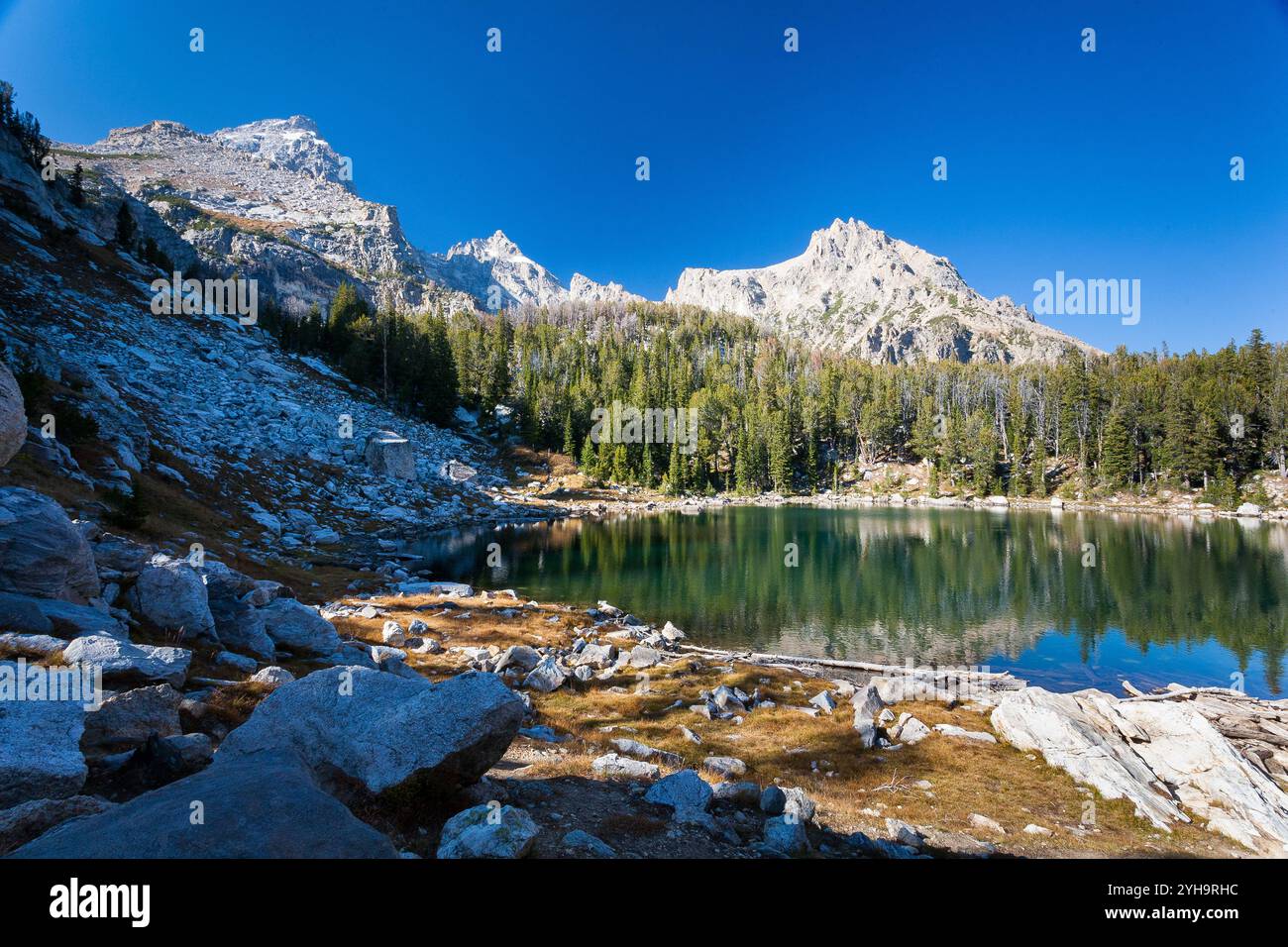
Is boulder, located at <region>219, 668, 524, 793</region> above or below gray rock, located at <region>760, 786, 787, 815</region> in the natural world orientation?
above

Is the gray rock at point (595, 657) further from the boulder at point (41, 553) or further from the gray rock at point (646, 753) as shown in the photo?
the boulder at point (41, 553)

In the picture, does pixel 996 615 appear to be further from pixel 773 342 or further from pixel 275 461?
pixel 773 342

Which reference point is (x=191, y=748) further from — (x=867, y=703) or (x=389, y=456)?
(x=389, y=456)

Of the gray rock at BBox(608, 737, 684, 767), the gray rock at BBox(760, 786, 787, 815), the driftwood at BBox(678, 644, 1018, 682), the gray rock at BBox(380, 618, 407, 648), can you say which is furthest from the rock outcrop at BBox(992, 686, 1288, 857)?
the gray rock at BBox(380, 618, 407, 648)

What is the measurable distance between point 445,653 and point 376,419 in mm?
63126

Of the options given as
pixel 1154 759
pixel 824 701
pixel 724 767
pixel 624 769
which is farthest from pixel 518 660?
pixel 1154 759

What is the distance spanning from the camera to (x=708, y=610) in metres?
32.7

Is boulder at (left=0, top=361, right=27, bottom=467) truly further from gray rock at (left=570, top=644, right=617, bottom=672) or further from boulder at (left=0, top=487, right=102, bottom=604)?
gray rock at (left=570, top=644, right=617, bottom=672)

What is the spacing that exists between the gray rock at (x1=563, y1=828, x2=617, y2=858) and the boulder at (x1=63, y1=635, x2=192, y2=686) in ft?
23.6

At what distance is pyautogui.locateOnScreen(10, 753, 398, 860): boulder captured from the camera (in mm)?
4133

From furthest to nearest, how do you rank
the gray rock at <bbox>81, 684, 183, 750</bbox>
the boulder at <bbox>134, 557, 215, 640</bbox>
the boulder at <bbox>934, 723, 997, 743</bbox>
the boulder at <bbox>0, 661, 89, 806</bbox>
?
1. the boulder at <bbox>934, 723, 997, 743</bbox>
2. the boulder at <bbox>134, 557, 215, 640</bbox>
3. the gray rock at <bbox>81, 684, 183, 750</bbox>
4. the boulder at <bbox>0, 661, 89, 806</bbox>

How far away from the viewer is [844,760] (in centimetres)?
1398

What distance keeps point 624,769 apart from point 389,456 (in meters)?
60.1

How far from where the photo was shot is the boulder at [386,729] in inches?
274
